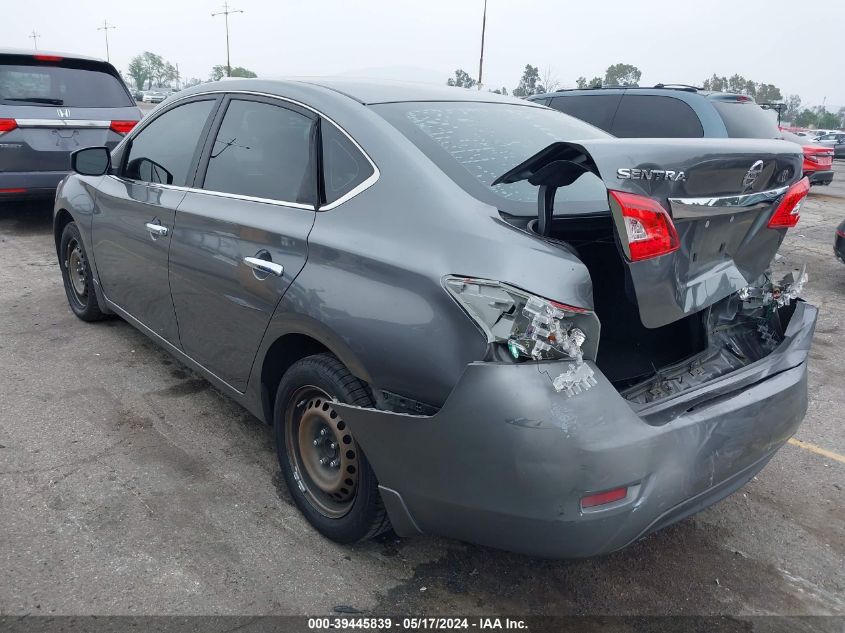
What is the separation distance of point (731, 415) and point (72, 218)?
4315 mm

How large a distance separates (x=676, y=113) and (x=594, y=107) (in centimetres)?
117

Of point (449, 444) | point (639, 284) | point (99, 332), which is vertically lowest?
point (99, 332)

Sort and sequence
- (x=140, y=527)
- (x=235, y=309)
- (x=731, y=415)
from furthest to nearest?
(x=235, y=309)
(x=140, y=527)
(x=731, y=415)

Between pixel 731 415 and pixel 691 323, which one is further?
pixel 691 323

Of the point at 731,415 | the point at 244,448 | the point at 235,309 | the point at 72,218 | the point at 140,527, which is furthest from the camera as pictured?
the point at 72,218

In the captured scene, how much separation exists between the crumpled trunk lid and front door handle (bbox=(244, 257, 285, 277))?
919 mm

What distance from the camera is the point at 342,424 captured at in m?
2.51

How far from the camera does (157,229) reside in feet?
11.3

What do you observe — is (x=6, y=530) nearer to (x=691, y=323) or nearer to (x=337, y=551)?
(x=337, y=551)

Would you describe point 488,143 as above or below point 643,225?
above

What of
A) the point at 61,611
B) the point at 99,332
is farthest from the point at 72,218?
the point at 61,611

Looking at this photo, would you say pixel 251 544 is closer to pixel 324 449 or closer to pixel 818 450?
pixel 324 449

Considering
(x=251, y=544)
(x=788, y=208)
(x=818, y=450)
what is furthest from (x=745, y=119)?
(x=251, y=544)

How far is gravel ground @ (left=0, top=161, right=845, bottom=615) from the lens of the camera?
7.84 feet
